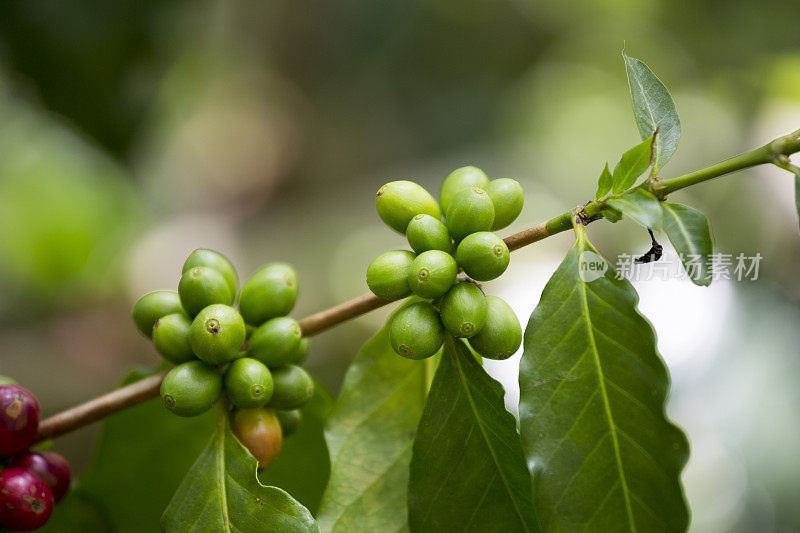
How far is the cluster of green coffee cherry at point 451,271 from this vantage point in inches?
39.6

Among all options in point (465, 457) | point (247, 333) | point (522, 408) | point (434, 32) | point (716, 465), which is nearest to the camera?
point (522, 408)

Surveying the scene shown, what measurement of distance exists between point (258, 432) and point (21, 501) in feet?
1.40

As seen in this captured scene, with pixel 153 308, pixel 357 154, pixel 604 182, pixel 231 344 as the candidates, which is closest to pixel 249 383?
pixel 231 344

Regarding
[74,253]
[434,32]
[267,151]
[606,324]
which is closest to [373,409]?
[606,324]

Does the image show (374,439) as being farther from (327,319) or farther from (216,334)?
(216,334)

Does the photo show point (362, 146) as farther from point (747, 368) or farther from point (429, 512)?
point (429, 512)

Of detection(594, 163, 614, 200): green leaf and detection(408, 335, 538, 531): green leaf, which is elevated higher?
detection(594, 163, 614, 200): green leaf

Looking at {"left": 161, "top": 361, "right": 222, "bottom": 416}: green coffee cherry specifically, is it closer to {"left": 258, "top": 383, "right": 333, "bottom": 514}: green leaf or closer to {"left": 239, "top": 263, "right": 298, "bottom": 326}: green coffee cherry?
{"left": 239, "top": 263, "right": 298, "bottom": 326}: green coffee cherry

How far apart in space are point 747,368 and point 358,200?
2.84 metres

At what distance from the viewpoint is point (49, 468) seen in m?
1.24

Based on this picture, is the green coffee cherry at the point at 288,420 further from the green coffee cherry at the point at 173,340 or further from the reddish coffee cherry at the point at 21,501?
the reddish coffee cherry at the point at 21,501

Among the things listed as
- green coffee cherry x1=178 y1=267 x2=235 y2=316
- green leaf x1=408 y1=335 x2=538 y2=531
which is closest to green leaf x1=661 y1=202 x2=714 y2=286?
green leaf x1=408 y1=335 x2=538 y2=531

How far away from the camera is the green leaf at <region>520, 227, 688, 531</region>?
0.93 meters

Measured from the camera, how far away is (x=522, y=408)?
37.5 inches
